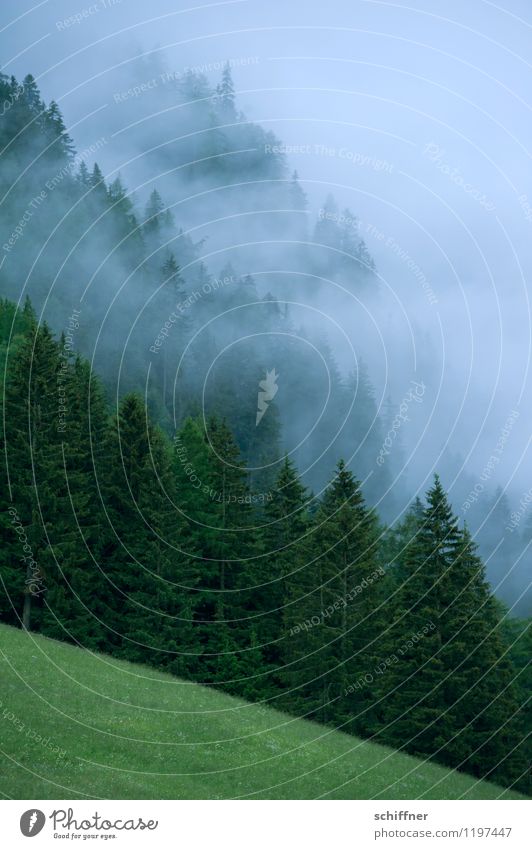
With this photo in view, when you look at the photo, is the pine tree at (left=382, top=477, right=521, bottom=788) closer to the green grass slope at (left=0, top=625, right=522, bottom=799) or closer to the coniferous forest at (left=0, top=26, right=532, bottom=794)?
the coniferous forest at (left=0, top=26, right=532, bottom=794)

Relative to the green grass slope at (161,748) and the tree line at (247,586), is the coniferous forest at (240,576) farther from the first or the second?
the green grass slope at (161,748)

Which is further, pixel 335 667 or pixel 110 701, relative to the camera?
pixel 335 667

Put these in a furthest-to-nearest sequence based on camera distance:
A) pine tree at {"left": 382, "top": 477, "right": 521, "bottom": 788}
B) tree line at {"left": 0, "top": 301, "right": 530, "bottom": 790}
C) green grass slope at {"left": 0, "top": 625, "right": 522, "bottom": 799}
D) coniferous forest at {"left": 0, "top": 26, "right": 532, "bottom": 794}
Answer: coniferous forest at {"left": 0, "top": 26, "right": 532, "bottom": 794} < tree line at {"left": 0, "top": 301, "right": 530, "bottom": 790} < pine tree at {"left": 382, "top": 477, "right": 521, "bottom": 788} < green grass slope at {"left": 0, "top": 625, "right": 522, "bottom": 799}

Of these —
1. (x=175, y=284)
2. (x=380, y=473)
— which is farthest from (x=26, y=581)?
(x=380, y=473)

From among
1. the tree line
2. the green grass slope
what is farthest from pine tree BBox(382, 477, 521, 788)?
the green grass slope

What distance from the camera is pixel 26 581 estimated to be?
4634 cm

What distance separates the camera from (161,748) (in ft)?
81.2

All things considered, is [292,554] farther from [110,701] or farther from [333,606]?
[110,701]

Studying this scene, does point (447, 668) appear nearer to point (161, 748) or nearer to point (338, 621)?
point (338, 621)

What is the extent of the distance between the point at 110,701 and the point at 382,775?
31.5 feet

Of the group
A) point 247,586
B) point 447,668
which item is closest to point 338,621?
point 447,668

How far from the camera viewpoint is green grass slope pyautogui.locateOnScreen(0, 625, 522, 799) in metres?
21.3

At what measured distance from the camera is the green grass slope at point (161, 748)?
70.0 ft

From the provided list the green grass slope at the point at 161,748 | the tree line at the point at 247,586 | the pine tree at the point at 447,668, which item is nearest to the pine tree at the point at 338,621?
the tree line at the point at 247,586
